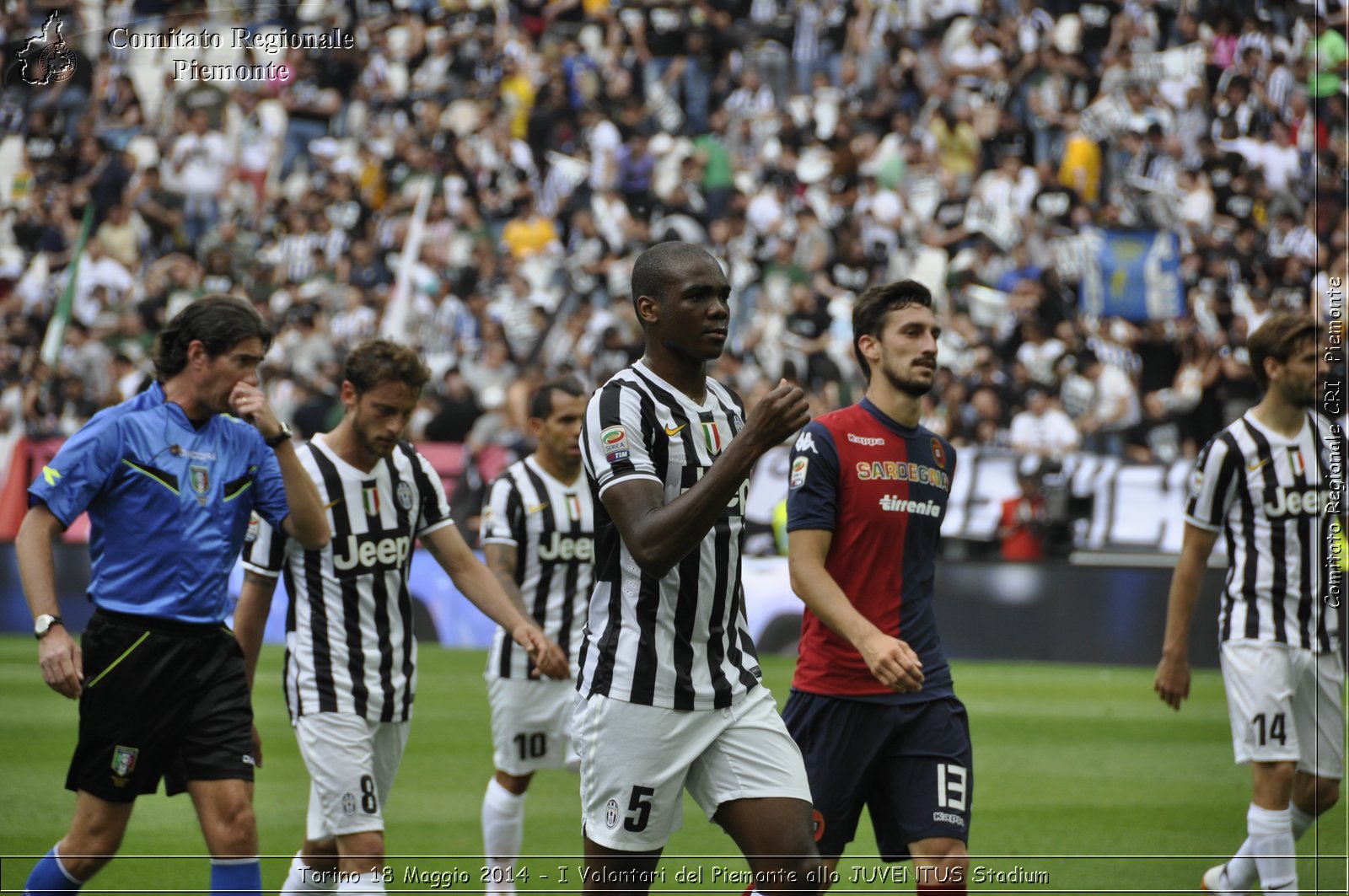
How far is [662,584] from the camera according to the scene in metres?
4.41

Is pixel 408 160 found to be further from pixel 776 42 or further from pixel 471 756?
pixel 471 756

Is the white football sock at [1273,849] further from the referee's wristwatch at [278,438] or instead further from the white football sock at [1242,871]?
the referee's wristwatch at [278,438]

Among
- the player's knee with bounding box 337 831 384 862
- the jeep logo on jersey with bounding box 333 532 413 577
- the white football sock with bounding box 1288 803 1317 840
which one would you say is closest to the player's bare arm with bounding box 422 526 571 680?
the jeep logo on jersey with bounding box 333 532 413 577

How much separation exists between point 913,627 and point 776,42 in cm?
1893

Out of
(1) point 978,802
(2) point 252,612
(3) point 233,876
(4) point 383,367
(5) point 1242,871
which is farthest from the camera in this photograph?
(1) point 978,802

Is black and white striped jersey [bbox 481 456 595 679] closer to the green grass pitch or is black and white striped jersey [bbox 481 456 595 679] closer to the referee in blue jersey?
the green grass pitch

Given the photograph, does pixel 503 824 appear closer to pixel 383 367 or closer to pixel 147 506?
pixel 383 367

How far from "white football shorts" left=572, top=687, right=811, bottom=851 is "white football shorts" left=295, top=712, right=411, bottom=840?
4.99 ft

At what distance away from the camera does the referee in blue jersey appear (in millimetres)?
5113

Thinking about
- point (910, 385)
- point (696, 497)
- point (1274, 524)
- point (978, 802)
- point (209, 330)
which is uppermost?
point (209, 330)

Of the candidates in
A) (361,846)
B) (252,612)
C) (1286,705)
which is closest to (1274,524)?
(1286,705)

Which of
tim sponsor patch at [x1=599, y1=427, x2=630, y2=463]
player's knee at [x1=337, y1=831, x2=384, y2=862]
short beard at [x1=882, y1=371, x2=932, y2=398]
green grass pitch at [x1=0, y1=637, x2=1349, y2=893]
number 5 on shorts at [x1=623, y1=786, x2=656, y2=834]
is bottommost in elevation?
green grass pitch at [x1=0, y1=637, x2=1349, y2=893]

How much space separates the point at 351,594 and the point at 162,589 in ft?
2.90

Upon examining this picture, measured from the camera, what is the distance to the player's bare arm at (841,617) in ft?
15.3
